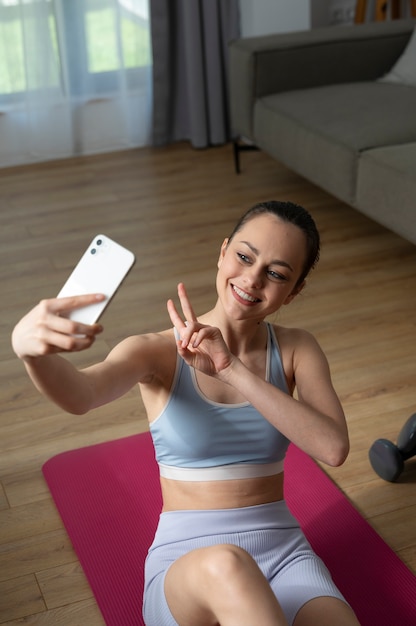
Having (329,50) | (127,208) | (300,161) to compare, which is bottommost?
(127,208)

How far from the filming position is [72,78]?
4.20m

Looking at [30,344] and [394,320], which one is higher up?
[30,344]

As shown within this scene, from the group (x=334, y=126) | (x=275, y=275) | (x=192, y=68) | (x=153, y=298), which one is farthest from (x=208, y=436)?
(x=192, y=68)

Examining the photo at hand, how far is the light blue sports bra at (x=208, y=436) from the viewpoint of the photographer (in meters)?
1.38

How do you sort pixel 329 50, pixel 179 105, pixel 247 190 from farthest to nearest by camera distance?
pixel 179 105, pixel 247 190, pixel 329 50

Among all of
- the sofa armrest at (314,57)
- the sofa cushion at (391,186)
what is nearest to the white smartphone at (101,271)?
the sofa cushion at (391,186)

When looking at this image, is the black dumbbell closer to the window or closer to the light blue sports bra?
the light blue sports bra

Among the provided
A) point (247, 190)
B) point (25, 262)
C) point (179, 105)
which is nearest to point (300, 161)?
point (247, 190)

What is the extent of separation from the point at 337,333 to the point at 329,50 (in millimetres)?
1464

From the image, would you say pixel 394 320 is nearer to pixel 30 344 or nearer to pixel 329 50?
pixel 329 50

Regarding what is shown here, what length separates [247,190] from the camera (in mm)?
3717

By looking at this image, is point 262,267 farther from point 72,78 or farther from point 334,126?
point 72,78

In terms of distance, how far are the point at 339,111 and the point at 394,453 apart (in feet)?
5.37

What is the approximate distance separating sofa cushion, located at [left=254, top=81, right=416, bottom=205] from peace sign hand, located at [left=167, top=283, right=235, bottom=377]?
172 centimetres
